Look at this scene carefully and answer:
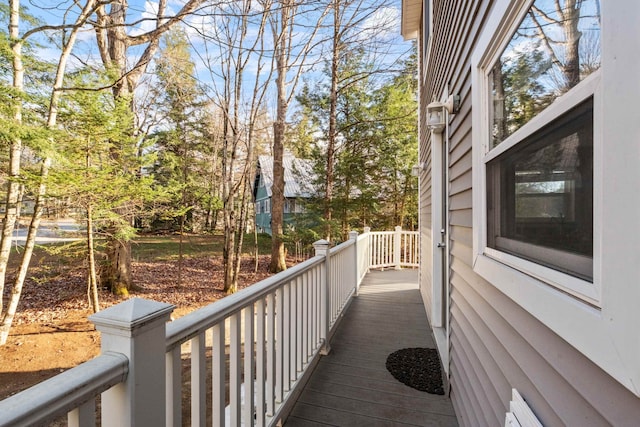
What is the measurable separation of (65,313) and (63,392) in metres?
6.25

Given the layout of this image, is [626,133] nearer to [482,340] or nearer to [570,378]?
[570,378]

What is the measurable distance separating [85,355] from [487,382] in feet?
16.1

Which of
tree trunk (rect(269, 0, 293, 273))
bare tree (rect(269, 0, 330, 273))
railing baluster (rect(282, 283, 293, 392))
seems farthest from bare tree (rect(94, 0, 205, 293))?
railing baluster (rect(282, 283, 293, 392))

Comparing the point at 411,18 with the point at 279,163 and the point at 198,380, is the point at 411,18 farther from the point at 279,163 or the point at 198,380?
the point at 198,380

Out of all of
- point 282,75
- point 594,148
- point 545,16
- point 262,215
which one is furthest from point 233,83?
point 262,215

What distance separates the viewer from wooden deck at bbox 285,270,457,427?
2176 millimetres

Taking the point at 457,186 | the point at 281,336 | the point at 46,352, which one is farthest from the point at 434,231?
the point at 46,352

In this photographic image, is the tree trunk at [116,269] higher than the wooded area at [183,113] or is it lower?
lower

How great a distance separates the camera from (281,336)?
6.82 ft

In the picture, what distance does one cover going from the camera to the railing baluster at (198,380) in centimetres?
120

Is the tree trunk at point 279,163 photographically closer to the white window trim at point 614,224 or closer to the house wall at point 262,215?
the white window trim at point 614,224

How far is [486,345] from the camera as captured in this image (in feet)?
5.16

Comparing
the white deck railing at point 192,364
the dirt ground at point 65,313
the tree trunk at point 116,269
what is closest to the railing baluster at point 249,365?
the white deck railing at point 192,364

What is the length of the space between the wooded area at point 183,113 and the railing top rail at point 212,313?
2.86 meters
